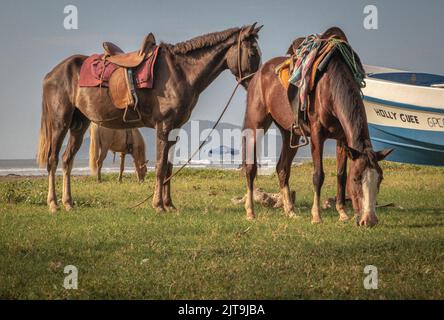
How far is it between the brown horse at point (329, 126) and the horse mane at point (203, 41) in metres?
0.94

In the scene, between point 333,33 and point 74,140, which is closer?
point 333,33

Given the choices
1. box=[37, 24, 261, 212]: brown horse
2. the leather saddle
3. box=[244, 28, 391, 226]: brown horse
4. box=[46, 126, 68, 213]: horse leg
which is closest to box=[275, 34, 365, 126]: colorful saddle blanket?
box=[244, 28, 391, 226]: brown horse

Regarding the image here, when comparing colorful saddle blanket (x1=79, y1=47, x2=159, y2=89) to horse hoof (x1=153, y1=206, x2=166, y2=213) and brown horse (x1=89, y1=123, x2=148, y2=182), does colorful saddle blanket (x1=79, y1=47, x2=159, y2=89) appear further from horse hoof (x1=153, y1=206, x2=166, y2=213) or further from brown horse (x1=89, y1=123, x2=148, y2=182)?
brown horse (x1=89, y1=123, x2=148, y2=182)

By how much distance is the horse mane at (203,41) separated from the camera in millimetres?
11438

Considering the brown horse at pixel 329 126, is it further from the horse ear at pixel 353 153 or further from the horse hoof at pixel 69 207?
the horse hoof at pixel 69 207

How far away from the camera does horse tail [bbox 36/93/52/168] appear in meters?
12.4

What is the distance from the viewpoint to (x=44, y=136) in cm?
1253

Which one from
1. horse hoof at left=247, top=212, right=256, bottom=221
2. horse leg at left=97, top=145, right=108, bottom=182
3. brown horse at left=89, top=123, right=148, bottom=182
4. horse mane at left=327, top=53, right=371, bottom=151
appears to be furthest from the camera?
brown horse at left=89, top=123, right=148, bottom=182

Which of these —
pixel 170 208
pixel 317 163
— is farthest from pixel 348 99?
pixel 170 208

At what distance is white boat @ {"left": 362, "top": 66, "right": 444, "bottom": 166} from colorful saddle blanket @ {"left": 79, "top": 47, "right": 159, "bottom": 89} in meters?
8.45

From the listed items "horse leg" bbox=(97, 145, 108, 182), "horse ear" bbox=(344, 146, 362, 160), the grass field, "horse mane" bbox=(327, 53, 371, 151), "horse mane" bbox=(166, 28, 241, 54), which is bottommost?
"horse leg" bbox=(97, 145, 108, 182)

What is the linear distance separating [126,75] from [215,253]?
196 inches

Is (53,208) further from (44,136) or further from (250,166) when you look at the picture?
(250,166)

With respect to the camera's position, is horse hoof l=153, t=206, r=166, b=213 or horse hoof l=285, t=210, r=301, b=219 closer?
horse hoof l=285, t=210, r=301, b=219
